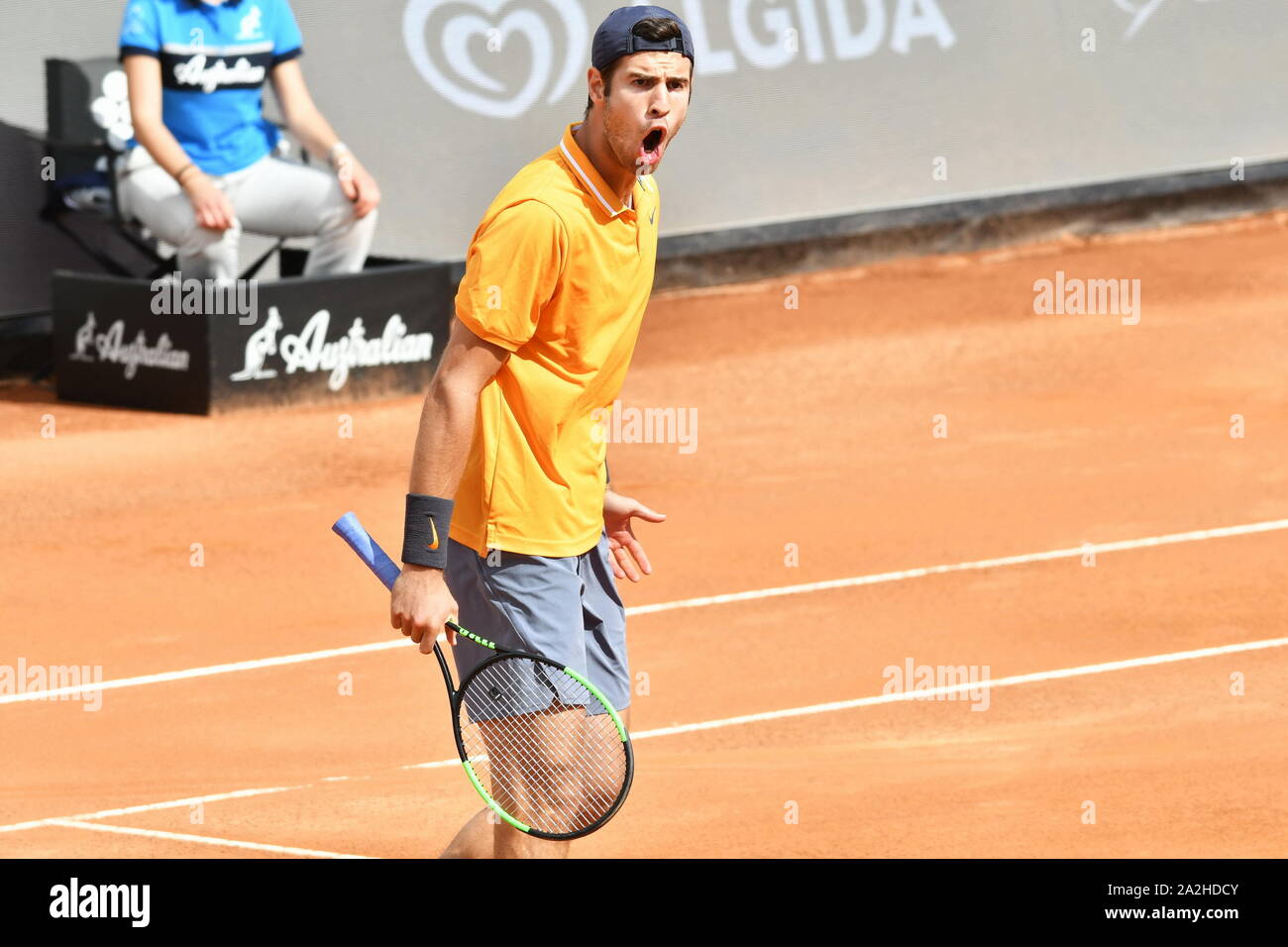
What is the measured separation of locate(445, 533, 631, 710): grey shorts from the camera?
463cm

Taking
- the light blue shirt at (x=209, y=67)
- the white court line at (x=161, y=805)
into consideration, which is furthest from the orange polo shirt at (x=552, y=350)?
the light blue shirt at (x=209, y=67)

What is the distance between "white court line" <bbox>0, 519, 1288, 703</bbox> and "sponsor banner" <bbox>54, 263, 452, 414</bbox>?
3.56 metres

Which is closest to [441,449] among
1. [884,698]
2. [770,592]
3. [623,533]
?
[623,533]

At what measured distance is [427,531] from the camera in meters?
4.41

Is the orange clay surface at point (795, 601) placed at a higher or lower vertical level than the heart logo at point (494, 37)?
lower

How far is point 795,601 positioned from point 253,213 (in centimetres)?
436

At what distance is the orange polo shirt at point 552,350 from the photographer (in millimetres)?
4434

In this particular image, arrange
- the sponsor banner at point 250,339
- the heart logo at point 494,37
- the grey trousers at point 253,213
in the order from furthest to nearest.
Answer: the heart logo at point 494,37
the sponsor banner at point 250,339
the grey trousers at point 253,213

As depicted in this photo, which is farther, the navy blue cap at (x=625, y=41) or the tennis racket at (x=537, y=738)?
the tennis racket at (x=537, y=738)

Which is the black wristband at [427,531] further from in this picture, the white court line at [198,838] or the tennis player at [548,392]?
the white court line at [198,838]

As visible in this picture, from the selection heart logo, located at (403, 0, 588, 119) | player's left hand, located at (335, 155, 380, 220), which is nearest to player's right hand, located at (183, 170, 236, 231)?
player's left hand, located at (335, 155, 380, 220)

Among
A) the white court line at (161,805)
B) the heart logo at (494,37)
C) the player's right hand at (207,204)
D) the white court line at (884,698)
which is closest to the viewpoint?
the white court line at (161,805)

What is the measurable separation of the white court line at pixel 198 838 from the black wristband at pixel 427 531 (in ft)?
5.44

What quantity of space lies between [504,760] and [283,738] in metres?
2.37
